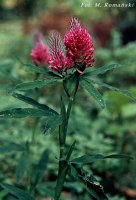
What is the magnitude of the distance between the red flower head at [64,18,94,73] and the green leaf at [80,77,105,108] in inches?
2.6

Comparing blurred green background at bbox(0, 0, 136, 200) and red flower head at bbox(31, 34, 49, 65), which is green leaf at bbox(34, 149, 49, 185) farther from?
red flower head at bbox(31, 34, 49, 65)

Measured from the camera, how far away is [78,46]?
6.44 ft

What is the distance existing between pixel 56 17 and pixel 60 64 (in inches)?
385

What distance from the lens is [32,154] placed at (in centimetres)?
388

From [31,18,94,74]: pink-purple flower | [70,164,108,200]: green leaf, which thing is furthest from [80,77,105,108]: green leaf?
[70,164,108,200]: green leaf

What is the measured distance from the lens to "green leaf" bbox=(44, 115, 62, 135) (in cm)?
186

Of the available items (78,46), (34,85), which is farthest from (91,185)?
(78,46)

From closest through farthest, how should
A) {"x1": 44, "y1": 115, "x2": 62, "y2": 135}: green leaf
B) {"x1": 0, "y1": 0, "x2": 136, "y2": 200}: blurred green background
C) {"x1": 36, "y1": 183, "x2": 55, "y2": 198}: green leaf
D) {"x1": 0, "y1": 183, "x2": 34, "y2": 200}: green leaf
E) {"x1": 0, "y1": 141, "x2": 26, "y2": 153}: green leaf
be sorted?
{"x1": 44, "y1": 115, "x2": 62, "y2": 135}: green leaf → {"x1": 0, "y1": 183, "x2": 34, "y2": 200}: green leaf → {"x1": 0, "y1": 141, "x2": 26, "y2": 153}: green leaf → {"x1": 36, "y1": 183, "x2": 55, "y2": 198}: green leaf → {"x1": 0, "y1": 0, "x2": 136, "y2": 200}: blurred green background

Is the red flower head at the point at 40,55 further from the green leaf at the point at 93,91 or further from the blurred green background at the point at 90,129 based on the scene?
the green leaf at the point at 93,91

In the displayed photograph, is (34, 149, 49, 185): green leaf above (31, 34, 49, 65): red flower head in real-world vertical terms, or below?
below

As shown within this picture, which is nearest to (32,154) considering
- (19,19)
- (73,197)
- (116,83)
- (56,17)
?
(73,197)

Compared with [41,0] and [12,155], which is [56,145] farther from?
[41,0]

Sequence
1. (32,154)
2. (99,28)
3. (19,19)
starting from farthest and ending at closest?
(19,19)
(99,28)
(32,154)

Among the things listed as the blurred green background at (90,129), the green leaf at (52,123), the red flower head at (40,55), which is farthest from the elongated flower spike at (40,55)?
the green leaf at (52,123)
